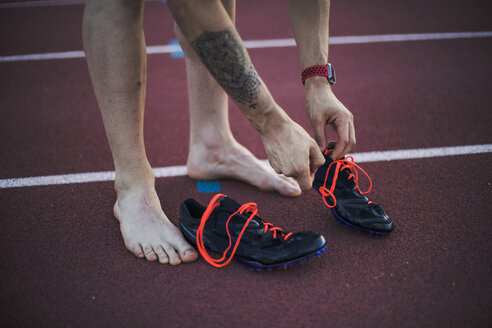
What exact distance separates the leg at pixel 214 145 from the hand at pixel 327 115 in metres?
0.46

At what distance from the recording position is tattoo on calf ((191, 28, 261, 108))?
4.18 ft

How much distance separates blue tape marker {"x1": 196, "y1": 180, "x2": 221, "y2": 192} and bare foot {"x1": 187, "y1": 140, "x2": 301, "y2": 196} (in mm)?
27

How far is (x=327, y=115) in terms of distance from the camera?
5.12 feet

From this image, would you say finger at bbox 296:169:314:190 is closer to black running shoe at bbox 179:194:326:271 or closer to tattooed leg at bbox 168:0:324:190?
tattooed leg at bbox 168:0:324:190

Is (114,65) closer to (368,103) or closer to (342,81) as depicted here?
(368,103)

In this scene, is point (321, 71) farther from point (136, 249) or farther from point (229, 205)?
point (136, 249)

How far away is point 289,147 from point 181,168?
1.02m

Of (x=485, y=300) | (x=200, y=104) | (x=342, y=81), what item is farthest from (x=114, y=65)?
(x=342, y=81)

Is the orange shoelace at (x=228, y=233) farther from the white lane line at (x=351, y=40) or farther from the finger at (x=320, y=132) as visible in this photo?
the white lane line at (x=351, y=40)

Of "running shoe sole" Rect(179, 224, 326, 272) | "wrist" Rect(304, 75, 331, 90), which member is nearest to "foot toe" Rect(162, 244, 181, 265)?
"running shoe sole" Rect(179, 224, 326, 272)

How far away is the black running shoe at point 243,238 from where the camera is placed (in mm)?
1491

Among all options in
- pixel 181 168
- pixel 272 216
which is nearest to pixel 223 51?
pixel 272 216

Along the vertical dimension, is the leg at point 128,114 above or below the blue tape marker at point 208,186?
above

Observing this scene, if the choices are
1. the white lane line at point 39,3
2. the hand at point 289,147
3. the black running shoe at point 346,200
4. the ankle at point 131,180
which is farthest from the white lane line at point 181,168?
the white lane line at point 39,3
